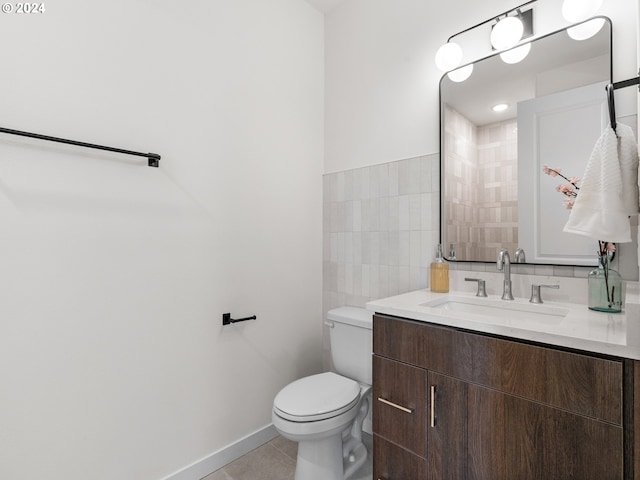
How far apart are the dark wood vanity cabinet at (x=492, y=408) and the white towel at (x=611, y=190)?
0.34 metres

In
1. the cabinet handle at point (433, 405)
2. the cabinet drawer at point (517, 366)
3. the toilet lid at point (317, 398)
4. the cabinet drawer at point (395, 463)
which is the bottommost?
the cabinet drawer at point (395, 463)

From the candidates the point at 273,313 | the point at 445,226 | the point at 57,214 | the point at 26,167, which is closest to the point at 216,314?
the point at 273,313

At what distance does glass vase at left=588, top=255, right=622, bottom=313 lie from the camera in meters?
1.13

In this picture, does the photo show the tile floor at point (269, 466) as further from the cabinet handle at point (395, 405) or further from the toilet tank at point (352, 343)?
the cabinet handle at point (395, 405)

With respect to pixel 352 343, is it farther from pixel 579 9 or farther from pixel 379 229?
pixel 579 9

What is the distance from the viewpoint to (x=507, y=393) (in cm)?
98

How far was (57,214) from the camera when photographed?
4.16 feet

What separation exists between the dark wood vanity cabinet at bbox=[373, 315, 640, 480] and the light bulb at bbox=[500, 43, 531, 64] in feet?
4.05

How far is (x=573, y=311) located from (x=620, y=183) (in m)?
0.51

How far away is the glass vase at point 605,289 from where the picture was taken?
1.13 meters

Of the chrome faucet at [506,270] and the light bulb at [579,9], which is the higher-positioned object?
the light bulb at [579,9]

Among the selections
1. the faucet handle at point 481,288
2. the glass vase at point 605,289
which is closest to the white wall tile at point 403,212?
the faucet handle at point 481,288

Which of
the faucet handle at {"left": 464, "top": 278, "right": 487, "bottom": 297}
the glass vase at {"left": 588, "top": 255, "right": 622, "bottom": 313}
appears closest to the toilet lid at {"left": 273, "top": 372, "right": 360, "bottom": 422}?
the faucet handle at {"left": 464, "top": 278, "right": 487, "bottom": 297}

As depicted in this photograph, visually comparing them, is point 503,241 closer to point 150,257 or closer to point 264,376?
point 264,376
